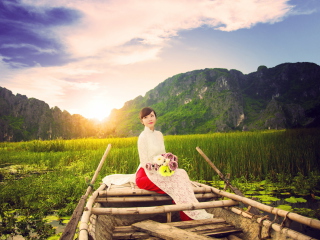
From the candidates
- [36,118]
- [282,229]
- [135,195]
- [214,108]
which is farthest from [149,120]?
[214,108]

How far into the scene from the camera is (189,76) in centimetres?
14538

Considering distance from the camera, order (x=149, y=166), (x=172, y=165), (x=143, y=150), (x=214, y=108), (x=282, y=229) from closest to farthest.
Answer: (x=282, y=229)
(x=172, y=165)
(x=149, y=166)
(x=143, y=150)
(x=214, y=108)

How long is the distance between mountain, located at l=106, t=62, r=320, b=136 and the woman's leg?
6436cm

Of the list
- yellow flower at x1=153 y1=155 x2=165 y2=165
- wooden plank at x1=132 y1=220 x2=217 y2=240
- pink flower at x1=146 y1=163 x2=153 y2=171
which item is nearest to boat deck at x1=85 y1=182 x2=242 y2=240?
wooden plank at x1=132 y1=220 x2=217 y2=240

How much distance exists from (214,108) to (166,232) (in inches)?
4006

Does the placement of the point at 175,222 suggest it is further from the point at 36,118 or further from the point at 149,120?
the point at 36,118

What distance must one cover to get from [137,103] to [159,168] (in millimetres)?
160595

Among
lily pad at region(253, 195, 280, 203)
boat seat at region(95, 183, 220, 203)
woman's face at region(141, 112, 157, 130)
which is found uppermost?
woman's face at region(141, 112, 157, 130)

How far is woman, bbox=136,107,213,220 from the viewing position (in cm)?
300

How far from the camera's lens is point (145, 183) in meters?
3.34

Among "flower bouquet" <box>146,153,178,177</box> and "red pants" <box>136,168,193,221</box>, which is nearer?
"flower bouquet" <box>146,153,178,177</box>

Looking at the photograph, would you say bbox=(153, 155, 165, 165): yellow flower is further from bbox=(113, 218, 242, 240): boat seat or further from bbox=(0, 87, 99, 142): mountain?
bbox=(0, 87, 99, 142): mountain

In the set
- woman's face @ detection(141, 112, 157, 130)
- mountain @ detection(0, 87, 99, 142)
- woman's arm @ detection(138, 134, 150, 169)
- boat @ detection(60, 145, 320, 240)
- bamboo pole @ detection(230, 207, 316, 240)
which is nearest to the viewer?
bamboo pole @ detection(230, 207, 316, 240)

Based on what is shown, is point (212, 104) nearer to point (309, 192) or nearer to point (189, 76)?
point (189, 76)
